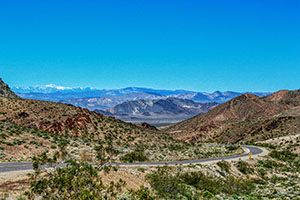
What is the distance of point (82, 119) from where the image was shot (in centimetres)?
5138

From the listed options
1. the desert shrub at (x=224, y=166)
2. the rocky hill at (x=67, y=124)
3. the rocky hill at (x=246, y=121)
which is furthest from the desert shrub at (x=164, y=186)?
the rocky hill at (x=246, y=121)

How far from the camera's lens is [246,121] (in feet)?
358

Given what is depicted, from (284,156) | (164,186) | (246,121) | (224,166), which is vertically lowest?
(284,156)

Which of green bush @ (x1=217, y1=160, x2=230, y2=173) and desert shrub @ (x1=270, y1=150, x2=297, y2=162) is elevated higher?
green bush @ (x1=217, y1=160, x2=230, y2=173)

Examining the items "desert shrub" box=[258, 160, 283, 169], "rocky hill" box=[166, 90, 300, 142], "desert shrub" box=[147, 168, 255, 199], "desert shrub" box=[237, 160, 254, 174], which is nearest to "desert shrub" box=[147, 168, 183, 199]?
"desert shrub" box=[147, 168, 255, 199]

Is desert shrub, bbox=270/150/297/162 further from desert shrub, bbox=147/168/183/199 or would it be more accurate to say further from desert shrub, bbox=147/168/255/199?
desert shrub, bbox=147/168/183/199

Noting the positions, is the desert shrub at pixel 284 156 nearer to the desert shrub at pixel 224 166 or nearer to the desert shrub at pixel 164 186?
the desert shrub at pixel 224 166

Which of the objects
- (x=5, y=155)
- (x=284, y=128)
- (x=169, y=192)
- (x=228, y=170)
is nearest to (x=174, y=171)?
(x=169, y=192)

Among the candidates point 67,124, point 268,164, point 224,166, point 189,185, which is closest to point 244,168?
point 224,166

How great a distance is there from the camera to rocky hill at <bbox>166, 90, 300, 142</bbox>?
295 ft

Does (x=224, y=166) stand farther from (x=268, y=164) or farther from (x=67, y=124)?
(x=67, y=124)

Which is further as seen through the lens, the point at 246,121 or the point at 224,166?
the point at 246,121

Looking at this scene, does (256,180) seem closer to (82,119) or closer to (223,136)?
(82,119)

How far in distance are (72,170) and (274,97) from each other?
569 ft
